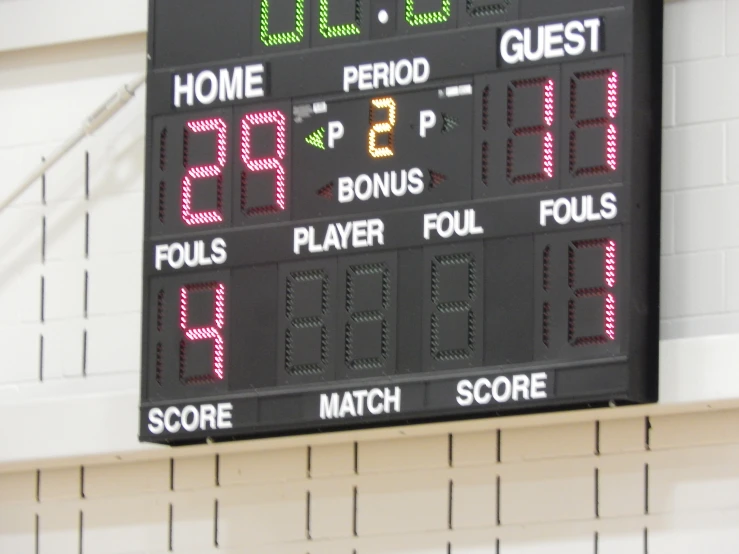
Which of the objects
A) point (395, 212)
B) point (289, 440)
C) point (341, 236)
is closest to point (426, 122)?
point (395, 212)

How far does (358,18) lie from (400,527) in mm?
1506

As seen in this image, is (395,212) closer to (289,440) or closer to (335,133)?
(335,133)

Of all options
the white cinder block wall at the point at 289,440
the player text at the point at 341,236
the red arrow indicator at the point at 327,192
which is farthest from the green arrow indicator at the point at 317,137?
the white cinder block wall at the point at 289,440

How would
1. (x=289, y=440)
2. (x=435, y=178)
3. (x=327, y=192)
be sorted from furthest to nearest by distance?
(x=289, y=440) → (x=327, y=192) → (x=435, y=178)

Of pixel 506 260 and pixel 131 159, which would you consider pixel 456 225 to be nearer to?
pixel 506 260

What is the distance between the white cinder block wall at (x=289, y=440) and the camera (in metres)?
5.42

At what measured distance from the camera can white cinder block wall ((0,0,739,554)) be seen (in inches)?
213

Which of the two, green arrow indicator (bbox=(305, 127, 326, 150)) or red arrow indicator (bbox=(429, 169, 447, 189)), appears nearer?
red arrow indicator (bbox=(429, 169, 447, 189))

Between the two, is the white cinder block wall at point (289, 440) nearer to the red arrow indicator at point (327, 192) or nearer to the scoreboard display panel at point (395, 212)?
the scoreboard display panel at point (395, 212)

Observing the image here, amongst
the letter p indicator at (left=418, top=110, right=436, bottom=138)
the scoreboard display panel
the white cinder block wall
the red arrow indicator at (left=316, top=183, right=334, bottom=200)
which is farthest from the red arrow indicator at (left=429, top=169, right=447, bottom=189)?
the white cinder block wall

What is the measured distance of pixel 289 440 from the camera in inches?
235

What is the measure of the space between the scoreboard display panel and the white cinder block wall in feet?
0.71

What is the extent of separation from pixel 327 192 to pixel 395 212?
23 cm

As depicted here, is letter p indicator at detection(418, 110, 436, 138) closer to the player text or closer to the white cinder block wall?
the player text
